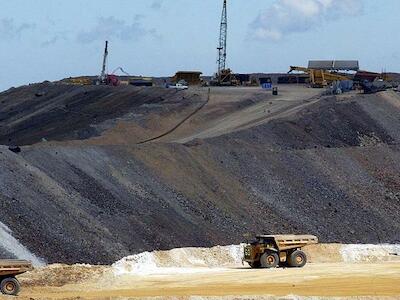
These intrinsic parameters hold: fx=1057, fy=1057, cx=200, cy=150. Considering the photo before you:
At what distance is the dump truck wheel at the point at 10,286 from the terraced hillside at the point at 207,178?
6.69m

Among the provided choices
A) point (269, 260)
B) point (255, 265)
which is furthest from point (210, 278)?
point (269, 260)

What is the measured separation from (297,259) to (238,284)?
5.96m

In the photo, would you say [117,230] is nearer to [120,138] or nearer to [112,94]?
[120,138]

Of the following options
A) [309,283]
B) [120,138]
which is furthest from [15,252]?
[120,138]

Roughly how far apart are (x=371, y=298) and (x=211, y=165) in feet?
82.4

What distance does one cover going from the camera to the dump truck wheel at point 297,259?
131 ft

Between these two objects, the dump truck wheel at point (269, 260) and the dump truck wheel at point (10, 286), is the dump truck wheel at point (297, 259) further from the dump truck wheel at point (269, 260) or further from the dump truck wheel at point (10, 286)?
the dump truck wheel at point (10, 286)

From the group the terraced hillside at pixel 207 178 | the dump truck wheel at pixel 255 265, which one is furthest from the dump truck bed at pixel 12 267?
the dump truck wheel at pixel 255 265

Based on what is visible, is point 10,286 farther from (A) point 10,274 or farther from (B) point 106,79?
(B) point 106,79

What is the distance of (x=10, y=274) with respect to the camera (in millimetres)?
32000

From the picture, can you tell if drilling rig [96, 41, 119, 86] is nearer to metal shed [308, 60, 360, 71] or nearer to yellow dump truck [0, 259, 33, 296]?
metal shed [308, 60, 360, 71]

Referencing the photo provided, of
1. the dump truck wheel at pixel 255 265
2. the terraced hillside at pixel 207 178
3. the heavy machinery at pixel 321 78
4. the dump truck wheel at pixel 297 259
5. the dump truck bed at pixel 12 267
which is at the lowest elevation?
the dump truck wheel at pixel 255 265

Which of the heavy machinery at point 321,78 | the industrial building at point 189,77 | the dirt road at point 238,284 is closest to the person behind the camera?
the dirt road at point 238,284

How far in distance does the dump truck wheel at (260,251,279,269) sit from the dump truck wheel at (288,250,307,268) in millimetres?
609
